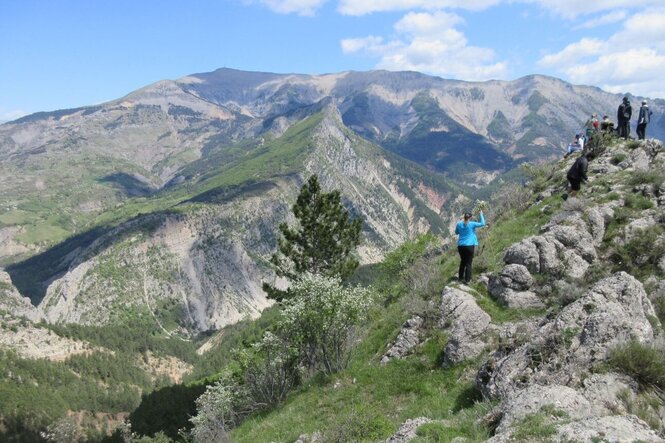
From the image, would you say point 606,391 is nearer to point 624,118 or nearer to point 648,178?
point 648,178

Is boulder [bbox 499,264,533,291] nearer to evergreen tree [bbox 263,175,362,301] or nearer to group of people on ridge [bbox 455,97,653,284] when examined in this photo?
group of people on ridge [bbox 455,97,653,284]

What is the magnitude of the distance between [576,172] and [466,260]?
35.3 ft

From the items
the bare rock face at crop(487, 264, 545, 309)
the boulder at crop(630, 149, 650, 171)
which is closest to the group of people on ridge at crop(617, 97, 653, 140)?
the boulder at crop(630, 149, 650, 171)

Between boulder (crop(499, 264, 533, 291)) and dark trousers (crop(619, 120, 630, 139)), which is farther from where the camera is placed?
dark trousers (crop(619, 120, 630, 139))

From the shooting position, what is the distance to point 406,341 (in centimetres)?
2028

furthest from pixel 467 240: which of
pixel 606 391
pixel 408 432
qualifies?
pixel 606 391

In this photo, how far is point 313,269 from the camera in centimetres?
4662

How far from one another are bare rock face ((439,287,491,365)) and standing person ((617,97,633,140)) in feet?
80.8

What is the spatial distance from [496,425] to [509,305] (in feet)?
30.3

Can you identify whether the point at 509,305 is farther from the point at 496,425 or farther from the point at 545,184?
the point at 545,184

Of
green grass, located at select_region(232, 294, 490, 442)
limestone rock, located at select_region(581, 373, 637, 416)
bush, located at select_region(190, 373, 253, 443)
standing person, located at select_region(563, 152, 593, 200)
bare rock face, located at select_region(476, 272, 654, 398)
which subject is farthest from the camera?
standing person, located at select_region(563, 152, 593, 200)

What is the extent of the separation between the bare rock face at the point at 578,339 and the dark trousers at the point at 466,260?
7458 mm

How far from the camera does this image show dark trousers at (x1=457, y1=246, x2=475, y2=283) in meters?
21.0

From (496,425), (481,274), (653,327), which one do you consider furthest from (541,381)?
(481,274)
